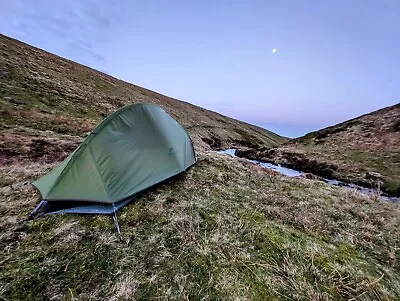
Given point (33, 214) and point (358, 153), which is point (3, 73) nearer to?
point (33, 214)

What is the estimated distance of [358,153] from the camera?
26516mm

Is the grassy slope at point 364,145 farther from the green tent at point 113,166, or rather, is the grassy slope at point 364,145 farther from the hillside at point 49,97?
the green tent at point 113,166

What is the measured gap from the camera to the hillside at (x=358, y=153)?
19.4 meters

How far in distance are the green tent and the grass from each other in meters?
0.44

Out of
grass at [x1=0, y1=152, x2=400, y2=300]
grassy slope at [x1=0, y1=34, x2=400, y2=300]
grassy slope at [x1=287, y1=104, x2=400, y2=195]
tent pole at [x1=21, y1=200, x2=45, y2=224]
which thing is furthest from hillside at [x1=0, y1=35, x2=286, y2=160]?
grassy slope at [x1=287, y1=104, x2=400, y2=195]

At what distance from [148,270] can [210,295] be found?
126 centimetres

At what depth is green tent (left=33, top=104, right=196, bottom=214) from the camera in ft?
21.8

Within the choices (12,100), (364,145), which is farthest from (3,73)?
(364,145)

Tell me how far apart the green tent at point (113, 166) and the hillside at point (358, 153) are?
1192cm

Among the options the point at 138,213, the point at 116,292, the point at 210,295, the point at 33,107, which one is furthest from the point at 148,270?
the point at 33,107

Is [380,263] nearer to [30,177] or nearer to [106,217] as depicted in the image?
[106,217]

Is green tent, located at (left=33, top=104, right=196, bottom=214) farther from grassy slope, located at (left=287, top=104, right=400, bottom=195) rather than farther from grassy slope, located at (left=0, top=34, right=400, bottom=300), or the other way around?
grassy slope, located at (left=287, top=104, right=400, bottom=195)

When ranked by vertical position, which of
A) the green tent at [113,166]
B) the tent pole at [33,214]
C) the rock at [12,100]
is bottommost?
the rock at [12,100]

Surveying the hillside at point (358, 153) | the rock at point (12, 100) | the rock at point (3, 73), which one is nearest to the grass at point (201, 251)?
the hillside at point (358, 153)
